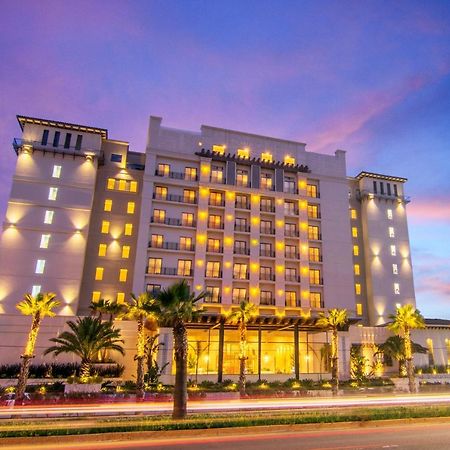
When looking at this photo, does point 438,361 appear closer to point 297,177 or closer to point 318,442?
point 297,177

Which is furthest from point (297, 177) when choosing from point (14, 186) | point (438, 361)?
point (14, 186)

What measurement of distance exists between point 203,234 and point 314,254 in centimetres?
1796

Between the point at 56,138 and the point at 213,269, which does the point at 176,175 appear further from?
the point at 56,138

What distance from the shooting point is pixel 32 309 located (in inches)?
1302

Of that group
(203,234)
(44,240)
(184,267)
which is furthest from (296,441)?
(44,240)

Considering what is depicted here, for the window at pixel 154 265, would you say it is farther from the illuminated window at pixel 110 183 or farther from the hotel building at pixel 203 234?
the illuminated window at pixel 110 183

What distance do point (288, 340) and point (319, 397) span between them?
22055 mm

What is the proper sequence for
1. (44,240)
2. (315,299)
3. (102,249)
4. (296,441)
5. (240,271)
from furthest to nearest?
(315,299), (240,271), (102,249), (44,240), (296,441)

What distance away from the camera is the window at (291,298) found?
57.7 m

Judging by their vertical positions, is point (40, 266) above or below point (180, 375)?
above

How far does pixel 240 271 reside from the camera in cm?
5747

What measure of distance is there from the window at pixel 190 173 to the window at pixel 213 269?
13.1 m

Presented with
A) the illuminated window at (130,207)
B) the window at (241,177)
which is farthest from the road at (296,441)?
the window at (241,177)

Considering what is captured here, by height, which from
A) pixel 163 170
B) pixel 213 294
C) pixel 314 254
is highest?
pixel 163 170
